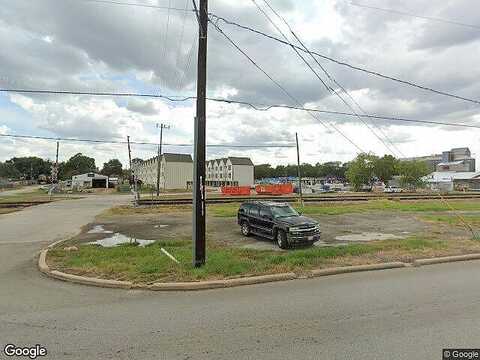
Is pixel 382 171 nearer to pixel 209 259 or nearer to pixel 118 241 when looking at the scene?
pixel 118 241

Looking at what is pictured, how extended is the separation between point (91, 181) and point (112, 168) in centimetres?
6912

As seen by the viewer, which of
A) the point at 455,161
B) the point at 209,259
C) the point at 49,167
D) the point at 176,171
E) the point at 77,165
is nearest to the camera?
the point at 209,259

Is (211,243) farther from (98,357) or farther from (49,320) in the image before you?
(98,357)

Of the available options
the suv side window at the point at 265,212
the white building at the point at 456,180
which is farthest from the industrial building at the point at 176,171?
the suv side window at the point at 265,212

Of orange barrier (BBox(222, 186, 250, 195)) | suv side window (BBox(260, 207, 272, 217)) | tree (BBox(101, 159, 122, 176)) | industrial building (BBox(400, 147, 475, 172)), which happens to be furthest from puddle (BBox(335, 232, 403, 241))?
tree (BBox(101, 159, 122, 176))

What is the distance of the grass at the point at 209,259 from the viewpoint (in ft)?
27.3

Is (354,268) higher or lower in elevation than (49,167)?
lower

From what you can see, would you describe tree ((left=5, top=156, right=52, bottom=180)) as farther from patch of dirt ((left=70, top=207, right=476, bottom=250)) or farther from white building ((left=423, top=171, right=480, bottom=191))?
patch of dirt ((left=70, top=207, right=476, bottom=250))

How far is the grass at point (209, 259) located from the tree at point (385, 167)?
86.5m

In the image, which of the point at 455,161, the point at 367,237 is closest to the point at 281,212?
the point at 367,237

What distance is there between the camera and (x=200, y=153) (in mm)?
8945

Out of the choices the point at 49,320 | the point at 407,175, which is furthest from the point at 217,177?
the point at 49,320

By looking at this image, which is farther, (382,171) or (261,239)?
(382,171)

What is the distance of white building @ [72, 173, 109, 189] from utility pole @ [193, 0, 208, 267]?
3438 inches
